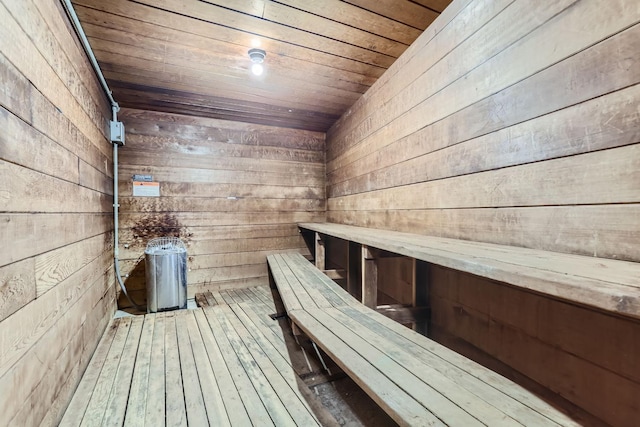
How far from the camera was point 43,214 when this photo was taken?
1.17m

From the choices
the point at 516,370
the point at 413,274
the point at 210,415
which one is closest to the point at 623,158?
the point at 516,370

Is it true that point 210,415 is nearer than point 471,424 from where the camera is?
No

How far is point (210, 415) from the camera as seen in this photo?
125cm

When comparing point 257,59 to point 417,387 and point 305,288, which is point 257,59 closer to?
point 305,288

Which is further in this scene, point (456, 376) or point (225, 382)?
point (225, 382)

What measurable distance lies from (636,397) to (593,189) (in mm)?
740

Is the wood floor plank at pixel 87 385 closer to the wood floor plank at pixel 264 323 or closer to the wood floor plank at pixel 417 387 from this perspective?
the wood floor plank at pixel 264 323

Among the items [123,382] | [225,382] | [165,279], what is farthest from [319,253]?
[123,382]

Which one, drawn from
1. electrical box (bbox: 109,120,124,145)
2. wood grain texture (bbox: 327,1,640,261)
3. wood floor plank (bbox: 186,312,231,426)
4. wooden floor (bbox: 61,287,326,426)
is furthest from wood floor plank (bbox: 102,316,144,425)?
wood grain texture (bbox: 327,1,640,261)

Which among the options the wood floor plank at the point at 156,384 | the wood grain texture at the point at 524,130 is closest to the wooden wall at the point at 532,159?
the wood grain texture at the point at 524,130

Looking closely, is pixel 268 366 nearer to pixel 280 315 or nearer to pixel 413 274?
pixel 280 315

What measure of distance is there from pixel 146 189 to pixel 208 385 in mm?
2180

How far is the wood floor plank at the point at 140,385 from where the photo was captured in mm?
1249

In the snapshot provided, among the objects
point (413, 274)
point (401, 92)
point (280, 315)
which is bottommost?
point (280, 315)
